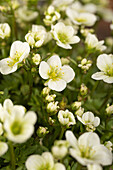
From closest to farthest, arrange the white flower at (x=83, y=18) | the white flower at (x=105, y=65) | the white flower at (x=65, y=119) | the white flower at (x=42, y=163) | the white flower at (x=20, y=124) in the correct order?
the white flower at (x=20, y=124) < the white flower at (x=42, y=163) < the white flower at (x=65, y=119) < the white flower at (x=105, y=65) < the white flower at (x=83, y=18)

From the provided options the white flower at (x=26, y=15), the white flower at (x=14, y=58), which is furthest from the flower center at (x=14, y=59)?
the white flower at (x=26, y=15)

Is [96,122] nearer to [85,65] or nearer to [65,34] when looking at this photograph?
[85,65]

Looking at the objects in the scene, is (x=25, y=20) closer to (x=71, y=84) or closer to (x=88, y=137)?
(x=71, y=84)

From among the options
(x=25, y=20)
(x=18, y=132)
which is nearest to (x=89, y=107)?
(x=18, y=132)

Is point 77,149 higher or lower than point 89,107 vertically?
higher

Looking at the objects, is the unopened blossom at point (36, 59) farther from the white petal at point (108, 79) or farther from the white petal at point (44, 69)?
the white petal at point (108, 79)

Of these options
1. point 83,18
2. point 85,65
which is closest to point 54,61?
point 85,65
